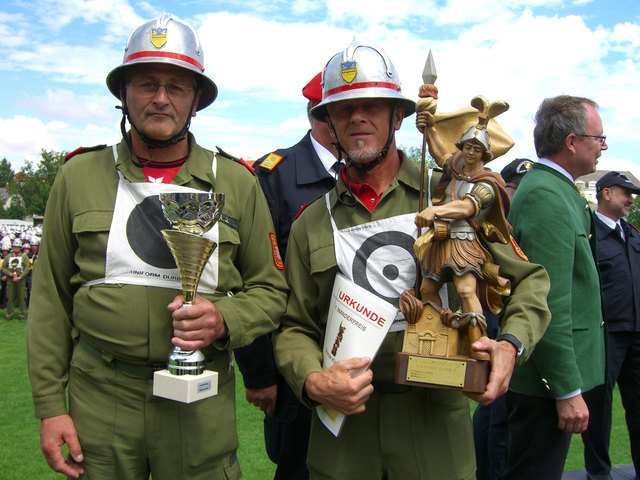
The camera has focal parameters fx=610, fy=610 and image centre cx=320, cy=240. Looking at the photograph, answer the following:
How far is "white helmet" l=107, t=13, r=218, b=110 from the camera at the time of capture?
2537 millimetres

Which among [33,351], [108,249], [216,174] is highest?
[216,174]

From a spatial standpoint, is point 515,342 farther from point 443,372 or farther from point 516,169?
point 516,169

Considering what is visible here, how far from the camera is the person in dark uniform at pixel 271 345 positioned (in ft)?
10.5

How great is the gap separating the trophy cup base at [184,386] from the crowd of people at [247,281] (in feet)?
0.39

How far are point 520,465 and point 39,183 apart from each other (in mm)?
54234

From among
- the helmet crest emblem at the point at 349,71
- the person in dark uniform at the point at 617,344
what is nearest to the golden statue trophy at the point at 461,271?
the helmet crest emblem at the point at 349,71

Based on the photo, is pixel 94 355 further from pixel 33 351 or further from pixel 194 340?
pixel 194 340

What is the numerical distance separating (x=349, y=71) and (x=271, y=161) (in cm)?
133

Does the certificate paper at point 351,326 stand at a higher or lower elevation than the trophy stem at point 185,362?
higher

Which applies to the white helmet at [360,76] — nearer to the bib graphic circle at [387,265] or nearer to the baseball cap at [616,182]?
the bib graphic circle at [387,265]

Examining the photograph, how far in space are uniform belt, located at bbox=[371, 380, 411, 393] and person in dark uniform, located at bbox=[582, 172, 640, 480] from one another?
2510 millimetres

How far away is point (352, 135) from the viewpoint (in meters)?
2.56

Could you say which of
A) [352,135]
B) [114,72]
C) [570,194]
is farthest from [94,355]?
[570,194]

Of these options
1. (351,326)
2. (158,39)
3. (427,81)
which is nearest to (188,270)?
(351,326)
